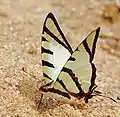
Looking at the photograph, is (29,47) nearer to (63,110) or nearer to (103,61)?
(103,61)

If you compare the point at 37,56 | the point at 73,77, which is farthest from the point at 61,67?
the point at 37,56

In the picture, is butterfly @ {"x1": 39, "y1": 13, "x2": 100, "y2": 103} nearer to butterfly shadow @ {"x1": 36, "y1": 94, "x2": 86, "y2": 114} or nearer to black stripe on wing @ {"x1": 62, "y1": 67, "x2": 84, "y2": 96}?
black stripe on wing @ {"x1": 62, "y1": 67, "x2": 84, "y2": 96}

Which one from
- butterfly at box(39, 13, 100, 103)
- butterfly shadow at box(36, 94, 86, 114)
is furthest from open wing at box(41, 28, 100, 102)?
butterfly shadow at box(36, 94, 86, 114)

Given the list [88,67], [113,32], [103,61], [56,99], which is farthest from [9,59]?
[113,32]

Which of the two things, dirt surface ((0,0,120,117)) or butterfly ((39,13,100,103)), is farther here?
dirt surface ((0,0,120,117))

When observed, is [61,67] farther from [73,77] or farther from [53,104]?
[53,104]

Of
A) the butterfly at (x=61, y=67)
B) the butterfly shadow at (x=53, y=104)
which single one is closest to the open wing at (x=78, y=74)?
the butterfly at (x=61, y=67)
